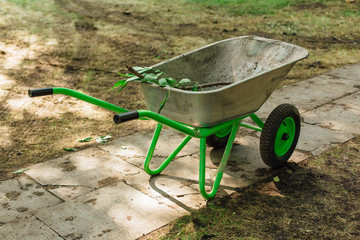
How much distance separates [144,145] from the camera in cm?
429

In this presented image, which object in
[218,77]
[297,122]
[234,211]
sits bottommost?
[234,211]

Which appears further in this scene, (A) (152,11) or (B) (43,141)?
(A) (152,11)

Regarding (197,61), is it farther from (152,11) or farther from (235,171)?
(152,11)

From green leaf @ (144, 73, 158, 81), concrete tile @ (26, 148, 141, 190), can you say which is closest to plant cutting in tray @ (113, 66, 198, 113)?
green leaf @ (144, 73, 158, 81)

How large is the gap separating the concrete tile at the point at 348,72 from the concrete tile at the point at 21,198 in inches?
177

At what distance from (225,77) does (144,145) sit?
100 centimetres

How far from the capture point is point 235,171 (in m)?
3.82

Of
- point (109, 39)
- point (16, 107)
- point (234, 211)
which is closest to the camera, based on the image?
point (234, 211)

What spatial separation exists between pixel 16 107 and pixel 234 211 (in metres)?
3.12

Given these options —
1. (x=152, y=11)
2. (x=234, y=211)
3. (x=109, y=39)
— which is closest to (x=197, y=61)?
(x=234, y=211)

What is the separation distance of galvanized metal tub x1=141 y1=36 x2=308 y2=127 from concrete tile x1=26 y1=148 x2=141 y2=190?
729 millimetres

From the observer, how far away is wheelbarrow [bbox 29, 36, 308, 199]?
9.93ft

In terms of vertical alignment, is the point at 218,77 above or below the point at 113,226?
above

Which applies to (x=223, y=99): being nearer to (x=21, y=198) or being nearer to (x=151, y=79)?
(x=151, y=79)
